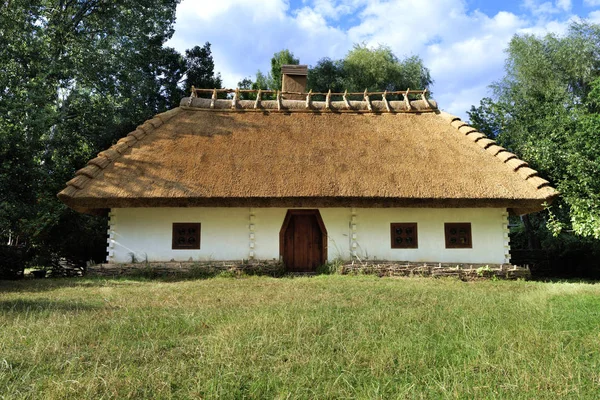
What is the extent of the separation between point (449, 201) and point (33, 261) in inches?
518

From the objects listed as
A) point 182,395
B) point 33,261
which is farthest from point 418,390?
point 33,261

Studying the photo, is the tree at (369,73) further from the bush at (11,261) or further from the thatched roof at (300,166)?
the bush at (11,261)

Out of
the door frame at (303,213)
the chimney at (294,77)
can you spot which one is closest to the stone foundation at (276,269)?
the door frame at (303,213)

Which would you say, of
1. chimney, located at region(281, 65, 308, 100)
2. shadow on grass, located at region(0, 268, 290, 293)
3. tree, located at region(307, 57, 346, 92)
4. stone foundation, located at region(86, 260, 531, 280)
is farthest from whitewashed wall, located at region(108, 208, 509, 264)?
tree, located at region(307, 57, 346, 92)

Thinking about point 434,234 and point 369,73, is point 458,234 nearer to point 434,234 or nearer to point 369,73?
point 434,234

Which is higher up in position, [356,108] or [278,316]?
[356,108]

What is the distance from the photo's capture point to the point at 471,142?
1359 cm

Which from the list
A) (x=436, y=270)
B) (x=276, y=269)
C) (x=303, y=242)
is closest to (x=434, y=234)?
(x=436, y=270)

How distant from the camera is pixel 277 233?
12430mm

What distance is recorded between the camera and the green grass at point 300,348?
320 centimetres

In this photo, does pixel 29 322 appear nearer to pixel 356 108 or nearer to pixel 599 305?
pixel 599 305

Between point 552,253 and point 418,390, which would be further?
point 552,253

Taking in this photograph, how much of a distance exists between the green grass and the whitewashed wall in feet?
17.1

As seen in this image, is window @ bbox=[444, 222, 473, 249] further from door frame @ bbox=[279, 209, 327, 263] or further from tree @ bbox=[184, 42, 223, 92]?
tree @ bbox=[184, 42, 223, 92]
